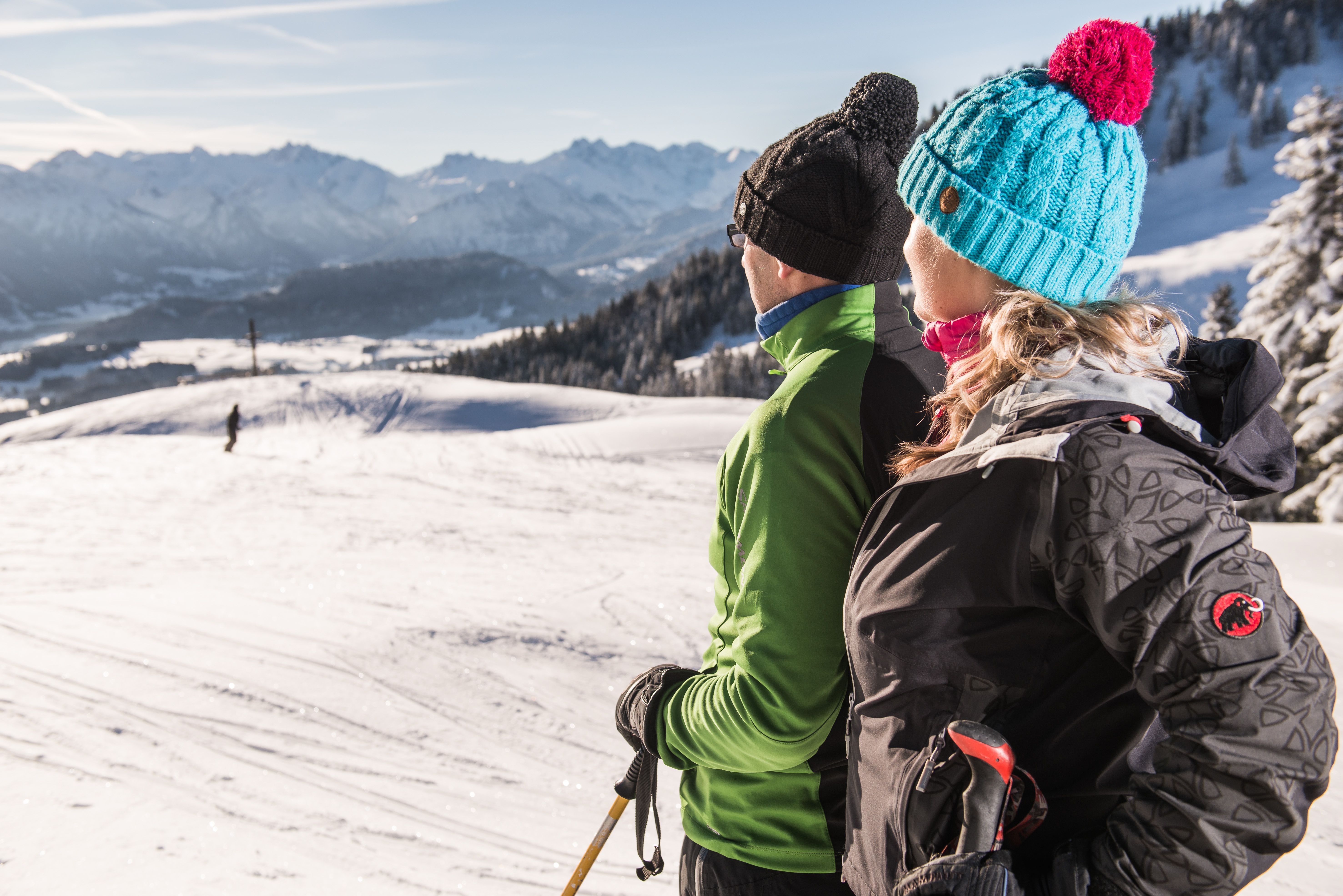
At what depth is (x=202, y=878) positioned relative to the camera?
10.2 feet

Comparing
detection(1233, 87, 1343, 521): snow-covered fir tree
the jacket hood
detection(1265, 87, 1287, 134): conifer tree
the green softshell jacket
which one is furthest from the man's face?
detection(1265, 87, 1287, 134): conifer tree

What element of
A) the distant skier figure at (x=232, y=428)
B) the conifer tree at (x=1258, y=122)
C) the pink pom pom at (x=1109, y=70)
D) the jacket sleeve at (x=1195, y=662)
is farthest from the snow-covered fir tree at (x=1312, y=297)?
the conifer tree at (x=1258, y=122)

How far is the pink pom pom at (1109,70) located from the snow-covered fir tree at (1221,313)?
2306 cm

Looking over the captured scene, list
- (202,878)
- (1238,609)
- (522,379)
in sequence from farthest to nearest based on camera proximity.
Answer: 1. (522,379)
2. (202,878)
3. (1238,609)

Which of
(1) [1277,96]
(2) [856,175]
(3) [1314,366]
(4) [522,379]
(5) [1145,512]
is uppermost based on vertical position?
(1) [1277,96]

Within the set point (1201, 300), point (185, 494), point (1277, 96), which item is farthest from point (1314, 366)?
point (1277, 96)

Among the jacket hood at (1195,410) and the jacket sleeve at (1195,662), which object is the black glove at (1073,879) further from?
the jacket hood at (1195,410)

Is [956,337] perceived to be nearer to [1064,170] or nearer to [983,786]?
[1064,170]

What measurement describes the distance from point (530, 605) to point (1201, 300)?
6094cm

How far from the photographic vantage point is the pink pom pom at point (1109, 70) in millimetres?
1365

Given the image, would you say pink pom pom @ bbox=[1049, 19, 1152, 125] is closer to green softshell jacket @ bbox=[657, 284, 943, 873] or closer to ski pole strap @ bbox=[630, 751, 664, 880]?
green softshell jacket @ bbox=[657, 284, 943, 873]


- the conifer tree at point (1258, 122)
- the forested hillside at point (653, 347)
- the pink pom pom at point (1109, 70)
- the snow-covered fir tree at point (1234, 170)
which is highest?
the conifer tree at point (1258, 122)

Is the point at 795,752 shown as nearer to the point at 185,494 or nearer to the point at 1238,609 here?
the point at 1238,609

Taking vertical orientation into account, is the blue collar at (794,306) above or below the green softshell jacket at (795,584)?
above
